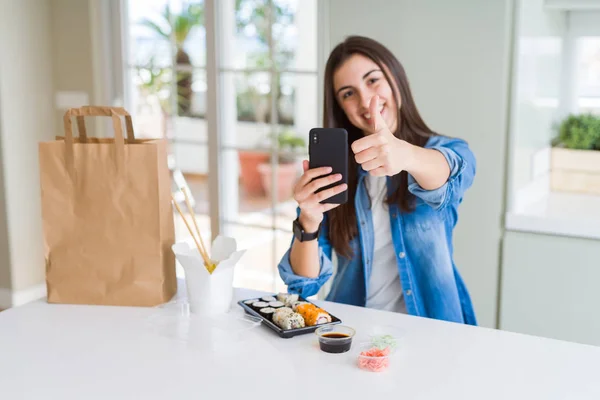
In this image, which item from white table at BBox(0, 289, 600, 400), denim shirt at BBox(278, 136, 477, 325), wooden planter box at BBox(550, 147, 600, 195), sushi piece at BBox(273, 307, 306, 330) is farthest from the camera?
wooden planter box at BBox(550, 147, 600, 195)

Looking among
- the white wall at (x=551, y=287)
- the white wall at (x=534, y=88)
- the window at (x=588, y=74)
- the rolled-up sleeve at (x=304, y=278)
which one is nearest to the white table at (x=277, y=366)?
the rolled-up sleeve at (x=304, y=278)

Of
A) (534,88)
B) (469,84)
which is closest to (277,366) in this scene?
(469,84)

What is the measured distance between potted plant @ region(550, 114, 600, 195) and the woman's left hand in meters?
1.58

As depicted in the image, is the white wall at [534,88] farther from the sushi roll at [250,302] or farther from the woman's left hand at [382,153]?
the sushi roll at [250,302]

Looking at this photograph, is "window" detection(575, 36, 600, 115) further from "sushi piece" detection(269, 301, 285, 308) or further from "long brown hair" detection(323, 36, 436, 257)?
"sushi piece" detection(269, 301, 285, 308)

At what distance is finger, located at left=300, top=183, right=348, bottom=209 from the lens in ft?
5.67

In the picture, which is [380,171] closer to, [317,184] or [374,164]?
[374,164]

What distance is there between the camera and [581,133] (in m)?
3.04

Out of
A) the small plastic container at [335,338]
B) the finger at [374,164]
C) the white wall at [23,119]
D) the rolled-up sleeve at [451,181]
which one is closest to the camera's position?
the small plastic container at [335,338]

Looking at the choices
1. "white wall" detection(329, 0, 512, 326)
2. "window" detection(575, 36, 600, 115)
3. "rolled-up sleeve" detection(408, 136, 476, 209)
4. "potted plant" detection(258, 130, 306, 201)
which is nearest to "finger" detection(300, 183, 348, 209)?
"rolled-up sleeve" detection(408, 136, 476, 209)

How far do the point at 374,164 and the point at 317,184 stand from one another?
0.47 ft

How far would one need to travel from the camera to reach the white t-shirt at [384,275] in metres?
2.04

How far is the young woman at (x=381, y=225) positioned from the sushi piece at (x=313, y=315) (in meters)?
0.26

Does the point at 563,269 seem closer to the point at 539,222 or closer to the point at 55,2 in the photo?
the point at 539,222
